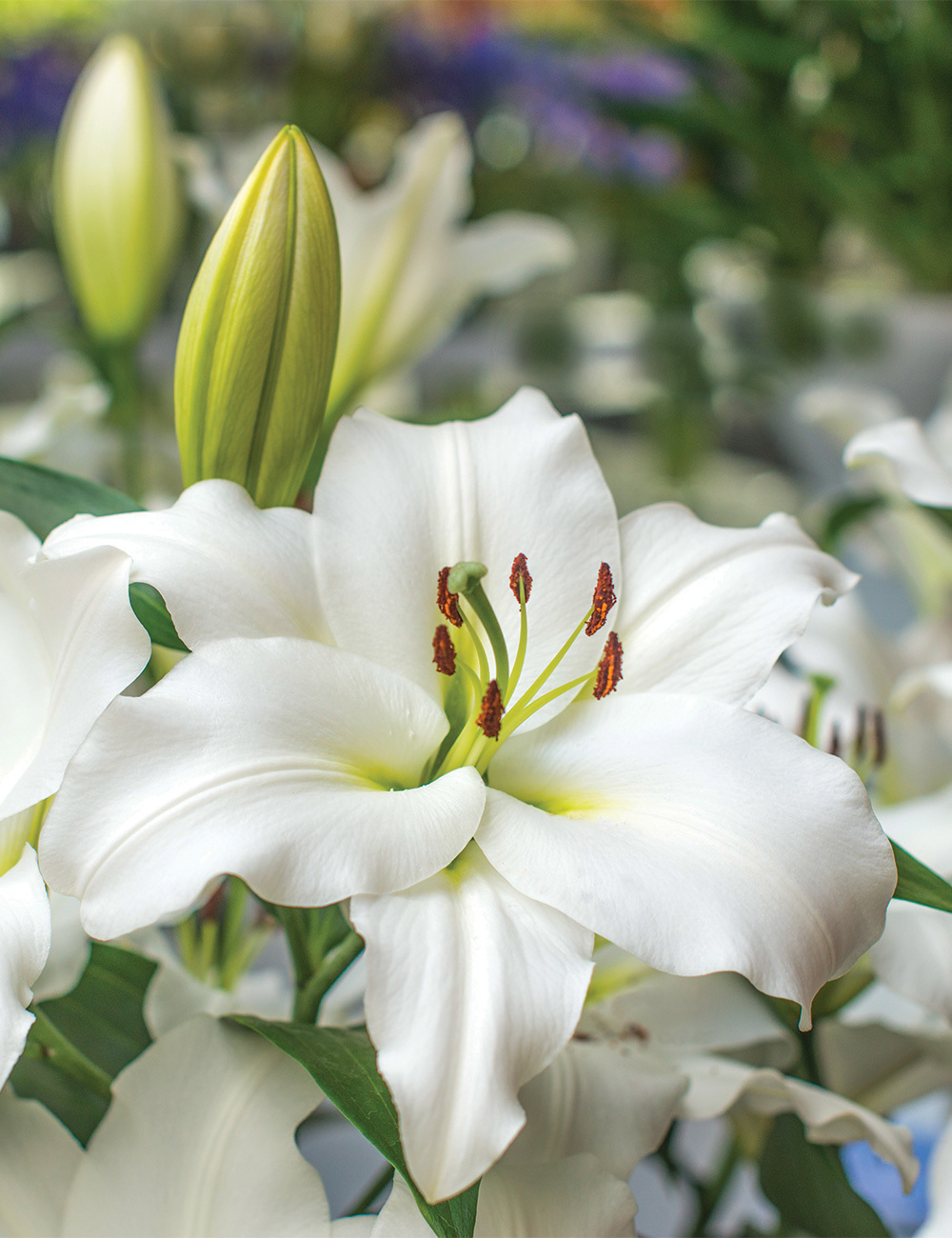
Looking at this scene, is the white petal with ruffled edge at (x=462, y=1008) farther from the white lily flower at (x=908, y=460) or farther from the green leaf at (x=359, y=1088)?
the white lily flower at (x=908, y=460)

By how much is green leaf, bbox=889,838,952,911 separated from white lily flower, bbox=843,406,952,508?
0.11 metres

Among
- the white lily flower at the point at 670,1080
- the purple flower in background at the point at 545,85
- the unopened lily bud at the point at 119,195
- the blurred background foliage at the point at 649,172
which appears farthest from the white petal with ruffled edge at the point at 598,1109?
the purple flower in background at the point at 545,85

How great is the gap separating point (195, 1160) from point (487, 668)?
104 mm

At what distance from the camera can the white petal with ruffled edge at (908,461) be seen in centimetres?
29

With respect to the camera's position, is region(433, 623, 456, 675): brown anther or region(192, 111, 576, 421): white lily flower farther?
region(192, 111, 576, 421): white lily flower

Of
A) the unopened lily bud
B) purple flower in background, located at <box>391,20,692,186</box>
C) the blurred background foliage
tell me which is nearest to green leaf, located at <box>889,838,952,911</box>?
the unopened lily bud

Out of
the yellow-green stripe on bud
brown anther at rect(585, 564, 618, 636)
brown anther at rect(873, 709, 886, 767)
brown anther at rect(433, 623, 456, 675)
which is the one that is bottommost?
brown anther at rect(873, 709, 886, 767)

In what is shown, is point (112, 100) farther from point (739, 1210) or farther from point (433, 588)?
point (739, 1210)

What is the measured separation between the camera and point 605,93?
1396 mm

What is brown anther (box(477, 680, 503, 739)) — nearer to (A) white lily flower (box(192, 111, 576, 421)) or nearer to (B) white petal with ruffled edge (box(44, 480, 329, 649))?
(B) white petal with ruffled edge (box(44, 480, 329, 649))

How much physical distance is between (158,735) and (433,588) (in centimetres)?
7

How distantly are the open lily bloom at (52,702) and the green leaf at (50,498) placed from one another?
0.03 m

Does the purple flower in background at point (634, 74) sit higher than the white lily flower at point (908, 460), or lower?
lower

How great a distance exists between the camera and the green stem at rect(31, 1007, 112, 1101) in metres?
0.22
